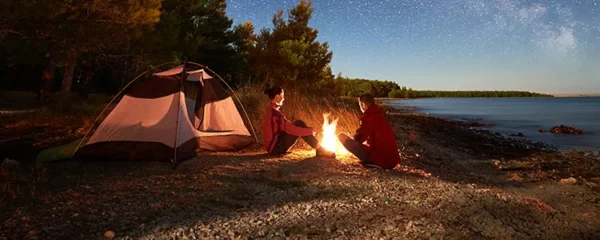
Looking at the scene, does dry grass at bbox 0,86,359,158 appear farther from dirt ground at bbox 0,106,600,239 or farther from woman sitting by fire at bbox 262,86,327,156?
dirt ground at bbox 0,106,600,239

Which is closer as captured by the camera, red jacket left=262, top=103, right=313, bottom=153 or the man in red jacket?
the man in red jacket

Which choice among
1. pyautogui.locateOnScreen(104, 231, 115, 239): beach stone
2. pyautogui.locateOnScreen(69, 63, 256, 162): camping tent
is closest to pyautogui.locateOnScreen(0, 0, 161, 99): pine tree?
pyautogui.locateOnScreen(69, 63, 256, 162): camping tent

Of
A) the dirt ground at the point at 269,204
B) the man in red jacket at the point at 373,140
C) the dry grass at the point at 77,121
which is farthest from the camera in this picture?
the dry grass at the point at 77,121

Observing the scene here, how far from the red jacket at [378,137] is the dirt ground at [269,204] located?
238 mm

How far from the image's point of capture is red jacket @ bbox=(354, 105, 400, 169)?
6785 millimetres

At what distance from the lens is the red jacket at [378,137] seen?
679 centimetres

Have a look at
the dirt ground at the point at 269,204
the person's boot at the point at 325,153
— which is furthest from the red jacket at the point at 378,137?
the person's boot at the point at 325,153

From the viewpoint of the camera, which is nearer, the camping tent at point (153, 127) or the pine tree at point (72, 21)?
the pine tree at point (72, 21)

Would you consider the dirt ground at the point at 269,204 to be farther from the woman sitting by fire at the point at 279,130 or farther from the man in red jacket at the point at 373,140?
the woman sitting by fire at the point at 279,130

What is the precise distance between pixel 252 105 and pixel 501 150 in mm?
9639

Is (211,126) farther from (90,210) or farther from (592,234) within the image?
→ (592,234)

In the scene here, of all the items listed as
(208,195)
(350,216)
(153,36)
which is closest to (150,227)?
(208,195)

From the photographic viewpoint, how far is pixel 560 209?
Answer: 5.94 m

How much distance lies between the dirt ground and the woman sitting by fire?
341 millimetres
